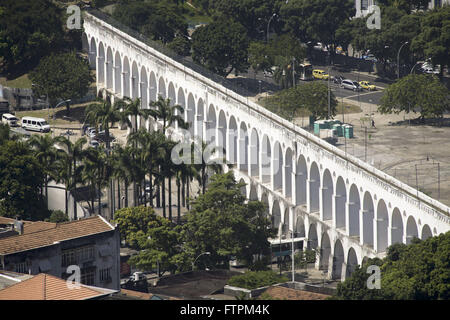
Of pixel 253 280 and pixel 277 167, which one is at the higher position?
pixel 277 167

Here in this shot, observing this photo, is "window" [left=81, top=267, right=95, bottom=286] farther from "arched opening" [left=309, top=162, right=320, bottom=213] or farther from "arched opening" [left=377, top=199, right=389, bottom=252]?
"arched opening" [left=309, top=162, right=320, bottom=213]

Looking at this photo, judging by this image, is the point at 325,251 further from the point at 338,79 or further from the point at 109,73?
the point at 109,73

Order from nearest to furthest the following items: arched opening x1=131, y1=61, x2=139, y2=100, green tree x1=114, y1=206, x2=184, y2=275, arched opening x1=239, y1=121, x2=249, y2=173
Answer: green tree x1=114, y1=206, x2=184, y2=275, arched opening x1=239, y1=121, x2=249, y2=173, arched opening x1=131, y1=61, x2=139, y2=100

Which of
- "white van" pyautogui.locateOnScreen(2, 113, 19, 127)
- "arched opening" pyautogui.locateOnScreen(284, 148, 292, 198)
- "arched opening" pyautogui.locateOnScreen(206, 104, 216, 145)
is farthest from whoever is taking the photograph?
"white van" pyautogui.locateOnScreen(2, 113, 19, 127)

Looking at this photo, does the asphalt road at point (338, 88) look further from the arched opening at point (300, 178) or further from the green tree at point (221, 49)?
the arched opening at point (300, 178)

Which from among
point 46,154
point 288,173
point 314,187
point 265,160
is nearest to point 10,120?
point 46,154

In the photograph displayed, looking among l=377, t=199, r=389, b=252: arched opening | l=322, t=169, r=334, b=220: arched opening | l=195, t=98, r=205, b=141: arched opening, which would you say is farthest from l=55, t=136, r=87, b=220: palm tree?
l=377, t=199, r=389, b=252: arched opening

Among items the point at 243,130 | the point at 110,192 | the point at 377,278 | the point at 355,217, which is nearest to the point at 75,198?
the point at 110,192
